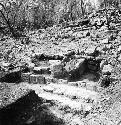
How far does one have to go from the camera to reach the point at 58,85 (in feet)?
34.3

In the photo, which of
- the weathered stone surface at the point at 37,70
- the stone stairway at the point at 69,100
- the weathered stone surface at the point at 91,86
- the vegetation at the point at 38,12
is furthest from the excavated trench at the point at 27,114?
the vegetation at the point at 38,12

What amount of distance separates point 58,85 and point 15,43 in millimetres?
8205

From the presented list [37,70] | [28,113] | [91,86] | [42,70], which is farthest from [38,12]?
[28,113]

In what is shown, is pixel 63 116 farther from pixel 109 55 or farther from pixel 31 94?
pixel 109 55

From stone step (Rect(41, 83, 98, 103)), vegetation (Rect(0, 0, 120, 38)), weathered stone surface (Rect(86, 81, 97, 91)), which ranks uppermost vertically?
vegetation (Rect(0, 0, 120, 38))

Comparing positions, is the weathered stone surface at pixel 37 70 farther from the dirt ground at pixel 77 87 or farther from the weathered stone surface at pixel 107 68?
the weathered stone surface at pixel 107 68

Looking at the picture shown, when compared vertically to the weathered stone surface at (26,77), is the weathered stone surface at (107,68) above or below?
above

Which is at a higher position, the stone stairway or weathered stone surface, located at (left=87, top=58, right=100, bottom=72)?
weathered stone surface, located at (left=87, top=58, right=100, bottom=72)

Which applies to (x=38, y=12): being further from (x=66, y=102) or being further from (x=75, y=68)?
(x=66, y=102)

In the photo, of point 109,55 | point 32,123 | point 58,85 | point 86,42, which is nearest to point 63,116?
point 32,123

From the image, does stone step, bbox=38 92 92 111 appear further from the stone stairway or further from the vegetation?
the vegetation

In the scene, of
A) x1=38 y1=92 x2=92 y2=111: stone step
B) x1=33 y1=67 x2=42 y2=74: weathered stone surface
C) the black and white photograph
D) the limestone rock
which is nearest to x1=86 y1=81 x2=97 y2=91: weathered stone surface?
the black and white photograph

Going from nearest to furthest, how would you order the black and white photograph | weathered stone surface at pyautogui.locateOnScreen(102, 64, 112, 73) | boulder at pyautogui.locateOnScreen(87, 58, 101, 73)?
the black and white photograph → weathered stone surface at pyautogui.locateOnScreen(102, 64, 112, 73) → boulder at pyautogui.locateOnScreen(87, 58, 101, 73)

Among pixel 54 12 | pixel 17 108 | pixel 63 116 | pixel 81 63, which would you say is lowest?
pixel 63 116
